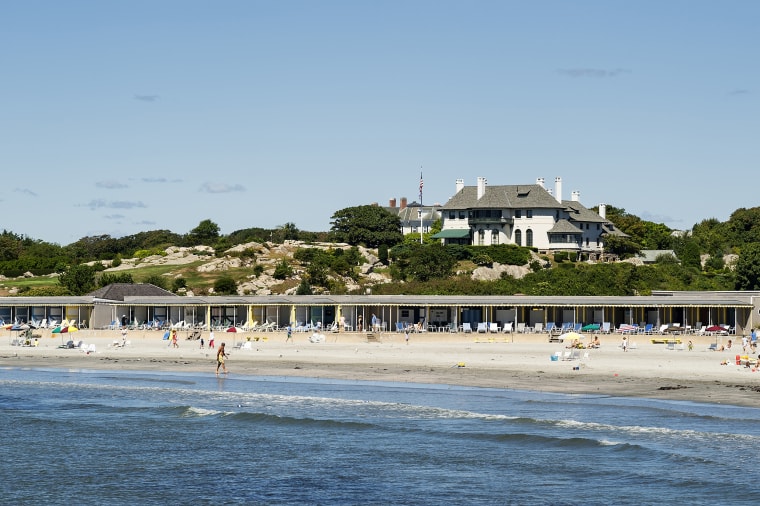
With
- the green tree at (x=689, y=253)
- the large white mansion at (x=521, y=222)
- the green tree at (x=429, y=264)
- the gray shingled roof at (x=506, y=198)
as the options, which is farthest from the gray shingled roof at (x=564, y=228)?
the green tree at (x=429, y=264)

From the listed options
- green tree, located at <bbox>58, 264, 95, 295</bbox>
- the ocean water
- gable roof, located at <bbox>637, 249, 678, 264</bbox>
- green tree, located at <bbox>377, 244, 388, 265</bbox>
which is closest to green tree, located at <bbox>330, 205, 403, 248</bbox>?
green tree, located at <bbox>377, 244, 388, 265</bbox>

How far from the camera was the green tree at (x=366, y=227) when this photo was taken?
102438mm

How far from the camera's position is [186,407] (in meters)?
36.3

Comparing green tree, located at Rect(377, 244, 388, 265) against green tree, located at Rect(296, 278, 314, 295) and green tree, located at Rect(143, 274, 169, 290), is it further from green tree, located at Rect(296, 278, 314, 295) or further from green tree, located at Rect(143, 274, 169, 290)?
green tree, located at Rect(143, 274, 169, 290)

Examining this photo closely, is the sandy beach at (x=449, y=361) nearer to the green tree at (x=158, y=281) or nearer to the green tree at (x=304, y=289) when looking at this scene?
the green tree at (x=304, y=289)

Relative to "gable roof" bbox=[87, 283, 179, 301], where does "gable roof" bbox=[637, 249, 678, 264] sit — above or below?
above

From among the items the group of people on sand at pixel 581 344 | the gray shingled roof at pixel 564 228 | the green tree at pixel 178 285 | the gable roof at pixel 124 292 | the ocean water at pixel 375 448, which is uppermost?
the gray shingled roof at pixel 564 228

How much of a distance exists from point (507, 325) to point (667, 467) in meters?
35.5

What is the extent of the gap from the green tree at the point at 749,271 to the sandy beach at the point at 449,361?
890 inches

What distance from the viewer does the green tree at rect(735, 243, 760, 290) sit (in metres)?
74.9

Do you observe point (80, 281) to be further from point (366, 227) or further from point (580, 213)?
point (580, 213)

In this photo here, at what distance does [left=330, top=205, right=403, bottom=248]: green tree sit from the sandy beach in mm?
40871

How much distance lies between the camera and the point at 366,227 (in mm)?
103562

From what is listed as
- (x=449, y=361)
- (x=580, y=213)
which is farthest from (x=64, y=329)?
(x=580, y=213)
